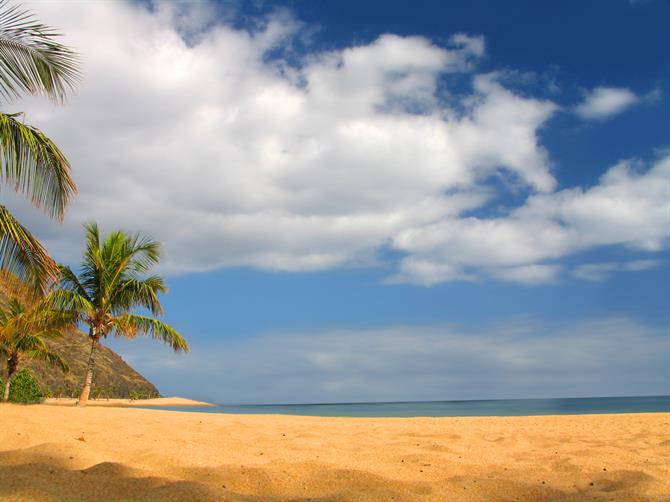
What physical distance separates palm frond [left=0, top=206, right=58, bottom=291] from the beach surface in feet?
6.89

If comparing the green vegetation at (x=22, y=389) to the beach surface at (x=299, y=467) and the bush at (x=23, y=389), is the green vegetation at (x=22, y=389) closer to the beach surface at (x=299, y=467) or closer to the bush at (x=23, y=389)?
the bush at (x=23, y=389)

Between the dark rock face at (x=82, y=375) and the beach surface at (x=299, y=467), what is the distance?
36.7 meters

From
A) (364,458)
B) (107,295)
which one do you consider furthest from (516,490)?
(107,295)

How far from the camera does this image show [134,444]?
5789mm

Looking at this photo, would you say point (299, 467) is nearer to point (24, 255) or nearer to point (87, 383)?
point (24, 255)

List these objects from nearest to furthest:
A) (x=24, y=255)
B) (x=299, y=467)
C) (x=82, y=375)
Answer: (x=299, y=467), (x=24, y=255), (x=82, y=375)

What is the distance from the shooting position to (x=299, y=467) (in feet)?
15.1

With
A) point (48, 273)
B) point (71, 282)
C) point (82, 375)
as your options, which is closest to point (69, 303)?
point (71, 282)

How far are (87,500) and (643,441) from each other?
7902mm

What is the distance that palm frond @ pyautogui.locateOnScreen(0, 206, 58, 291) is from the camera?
736 centimetres

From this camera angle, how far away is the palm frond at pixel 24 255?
7.36m

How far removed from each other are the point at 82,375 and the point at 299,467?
183ft

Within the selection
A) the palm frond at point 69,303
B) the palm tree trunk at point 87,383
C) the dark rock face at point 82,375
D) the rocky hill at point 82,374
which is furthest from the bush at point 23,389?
the dark rock face at point 82,375

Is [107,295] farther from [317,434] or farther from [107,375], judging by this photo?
[107,375]
